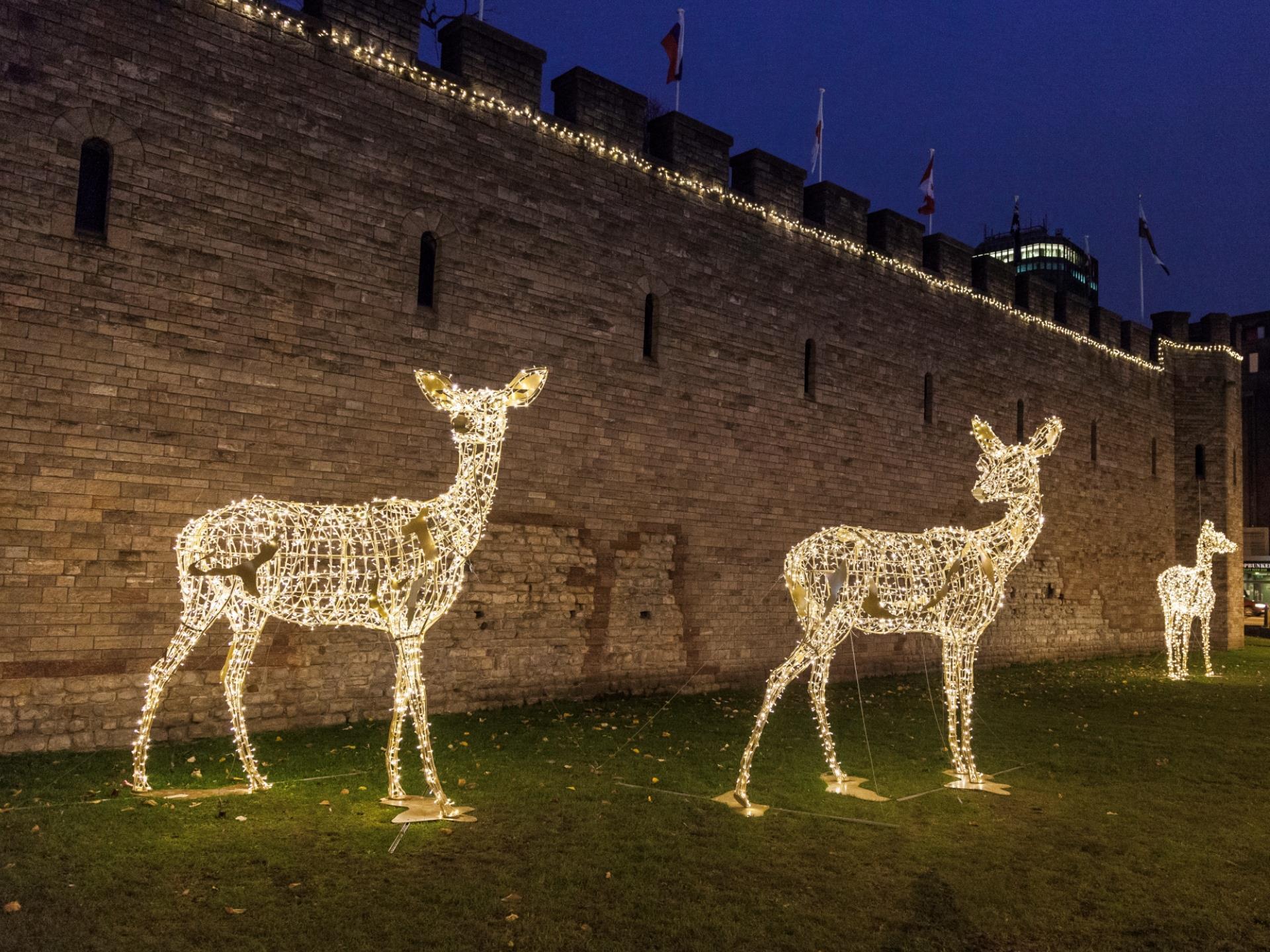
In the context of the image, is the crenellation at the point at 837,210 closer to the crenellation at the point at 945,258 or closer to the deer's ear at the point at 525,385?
the crenellation at the point at 945,258

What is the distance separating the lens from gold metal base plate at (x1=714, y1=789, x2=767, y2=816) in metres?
6.84

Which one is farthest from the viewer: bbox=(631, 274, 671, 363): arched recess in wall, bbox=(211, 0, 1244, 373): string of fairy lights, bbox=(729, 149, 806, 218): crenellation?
bbox=(729, 149, 806, 218): crenellation

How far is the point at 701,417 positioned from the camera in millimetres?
13156

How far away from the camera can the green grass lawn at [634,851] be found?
474 cm

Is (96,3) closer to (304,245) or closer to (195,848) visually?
(304,245)

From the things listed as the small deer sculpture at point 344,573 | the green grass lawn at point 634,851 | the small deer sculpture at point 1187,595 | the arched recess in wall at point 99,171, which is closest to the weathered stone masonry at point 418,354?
the arched recess in wall at point 99,171

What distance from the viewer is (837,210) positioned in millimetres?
15391

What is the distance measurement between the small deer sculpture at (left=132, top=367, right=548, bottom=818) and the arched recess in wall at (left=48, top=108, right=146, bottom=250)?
11.6 feet

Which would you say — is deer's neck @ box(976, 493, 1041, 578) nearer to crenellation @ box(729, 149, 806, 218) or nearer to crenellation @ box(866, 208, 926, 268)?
crenellation @ box(729, 149, 806, 218)

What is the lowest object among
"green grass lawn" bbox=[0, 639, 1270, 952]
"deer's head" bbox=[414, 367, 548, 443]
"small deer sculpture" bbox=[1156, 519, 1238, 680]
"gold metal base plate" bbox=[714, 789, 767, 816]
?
"green grass lawn" bbox=[0, 639, 1270, 952]

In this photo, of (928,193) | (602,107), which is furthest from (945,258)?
(602,107)

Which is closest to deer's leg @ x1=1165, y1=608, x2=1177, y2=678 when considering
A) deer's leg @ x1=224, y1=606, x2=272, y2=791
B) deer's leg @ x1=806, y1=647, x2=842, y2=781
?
deer's leg @ x1=806, y1=647, x2=842, y2=781

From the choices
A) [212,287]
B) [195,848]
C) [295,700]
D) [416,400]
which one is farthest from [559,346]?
[195,848]

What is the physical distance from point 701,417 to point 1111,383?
12890mm
